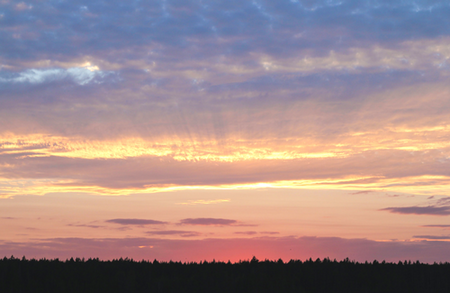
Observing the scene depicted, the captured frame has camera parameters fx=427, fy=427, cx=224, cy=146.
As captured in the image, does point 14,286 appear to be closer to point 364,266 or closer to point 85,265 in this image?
point 85,265

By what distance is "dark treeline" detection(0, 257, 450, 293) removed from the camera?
3903cm

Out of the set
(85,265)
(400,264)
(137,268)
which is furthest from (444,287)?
(85,265)

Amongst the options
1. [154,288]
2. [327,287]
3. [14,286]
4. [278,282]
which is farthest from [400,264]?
[14,286]

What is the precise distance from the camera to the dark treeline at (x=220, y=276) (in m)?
39.0

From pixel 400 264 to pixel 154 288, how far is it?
31.3 meters

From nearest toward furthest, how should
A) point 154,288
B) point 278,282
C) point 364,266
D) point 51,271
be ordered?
point 154,288 < point 278,282 < point 51,271 < point 364,266

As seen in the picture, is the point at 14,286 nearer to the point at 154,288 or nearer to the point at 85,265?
the point at 85,265

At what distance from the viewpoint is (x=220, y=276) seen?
4291cm

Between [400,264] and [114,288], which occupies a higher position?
[400,264]

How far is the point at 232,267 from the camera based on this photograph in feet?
161

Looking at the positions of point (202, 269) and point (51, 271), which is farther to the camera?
point (202, 269)

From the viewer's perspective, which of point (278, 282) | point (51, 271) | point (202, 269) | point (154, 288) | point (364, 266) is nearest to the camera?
point (154, 288)

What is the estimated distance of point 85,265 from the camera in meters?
46.9

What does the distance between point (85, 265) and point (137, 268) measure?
571 cm
